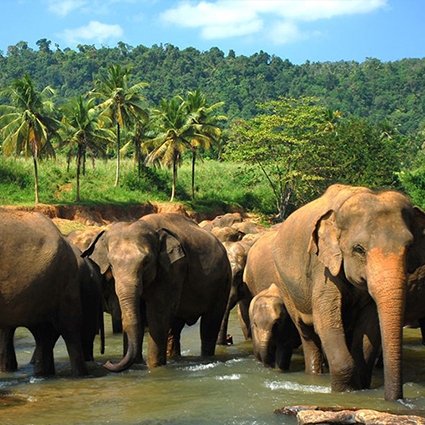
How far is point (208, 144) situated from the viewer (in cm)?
5544

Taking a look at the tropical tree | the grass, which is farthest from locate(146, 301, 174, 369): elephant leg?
the tropical tree

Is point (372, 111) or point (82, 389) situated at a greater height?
point (372, 111)

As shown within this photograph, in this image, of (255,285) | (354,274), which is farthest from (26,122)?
(354,274)

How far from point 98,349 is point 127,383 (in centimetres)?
381

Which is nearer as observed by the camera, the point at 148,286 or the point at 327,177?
the point at 148,286

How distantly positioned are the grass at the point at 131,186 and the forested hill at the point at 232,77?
74160mm

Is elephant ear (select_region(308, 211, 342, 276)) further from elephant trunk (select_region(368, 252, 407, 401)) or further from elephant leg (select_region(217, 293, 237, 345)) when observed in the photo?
elephant leg (select_region(217, 293, 237, 345))

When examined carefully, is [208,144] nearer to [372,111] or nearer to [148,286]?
[148,286]

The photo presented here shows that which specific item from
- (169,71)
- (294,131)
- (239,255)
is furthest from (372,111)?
(239,255)

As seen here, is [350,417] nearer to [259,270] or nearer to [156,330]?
[156,330]

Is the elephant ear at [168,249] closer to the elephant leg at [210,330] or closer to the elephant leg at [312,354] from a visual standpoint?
the elephant leg at [210,330]

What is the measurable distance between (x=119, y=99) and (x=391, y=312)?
47.5 metres

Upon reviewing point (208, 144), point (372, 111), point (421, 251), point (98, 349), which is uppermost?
point (372, 111)

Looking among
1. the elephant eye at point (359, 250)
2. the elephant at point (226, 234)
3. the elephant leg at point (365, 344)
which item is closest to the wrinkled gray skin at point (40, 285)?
the elephant leg at point (365, 344)
